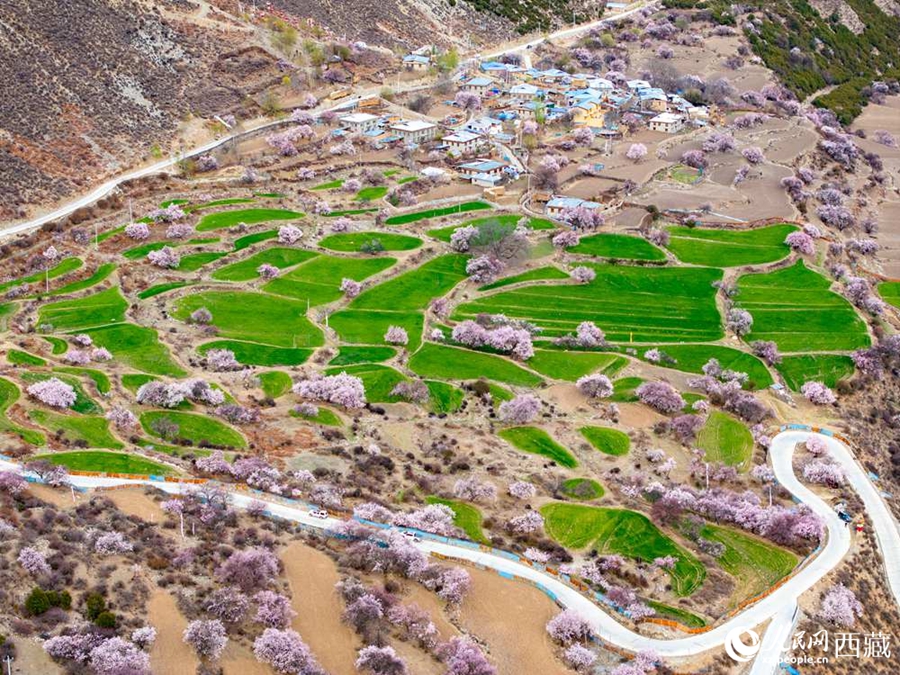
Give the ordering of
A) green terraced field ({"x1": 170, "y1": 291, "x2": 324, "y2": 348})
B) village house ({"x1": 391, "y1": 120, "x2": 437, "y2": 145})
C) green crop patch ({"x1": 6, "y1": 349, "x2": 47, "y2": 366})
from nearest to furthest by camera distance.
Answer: green crop patch ({"x1": 6, "y1": 349, "x2": 47, "y2": 366})
green terraced field ({"x1": 170, "y1": 291, "x2": 324, "y2": 348})
village house ({"x1": 391, "y1": 120, "x2": 437, "y2": 145})

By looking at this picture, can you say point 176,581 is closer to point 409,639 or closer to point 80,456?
point 409,639

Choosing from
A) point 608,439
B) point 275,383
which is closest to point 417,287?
point 275,383

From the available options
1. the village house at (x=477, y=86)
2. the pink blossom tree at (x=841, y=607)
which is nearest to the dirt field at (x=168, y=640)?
the pink blossom tree at (x=841, y=607)

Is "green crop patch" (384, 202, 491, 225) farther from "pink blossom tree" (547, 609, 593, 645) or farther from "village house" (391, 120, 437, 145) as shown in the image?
"pink blossom tree" (547, 609, 593, 645)

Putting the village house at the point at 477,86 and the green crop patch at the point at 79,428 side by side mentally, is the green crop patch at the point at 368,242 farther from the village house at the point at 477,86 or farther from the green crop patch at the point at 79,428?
the village house at the point at 477,86

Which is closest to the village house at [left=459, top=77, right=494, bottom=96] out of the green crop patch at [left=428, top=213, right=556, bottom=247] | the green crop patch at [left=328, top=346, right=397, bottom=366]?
the green crop patch at [left=428, top=213, right=556, bottom=247]

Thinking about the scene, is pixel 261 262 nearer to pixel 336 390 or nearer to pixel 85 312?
pixel 85 312
